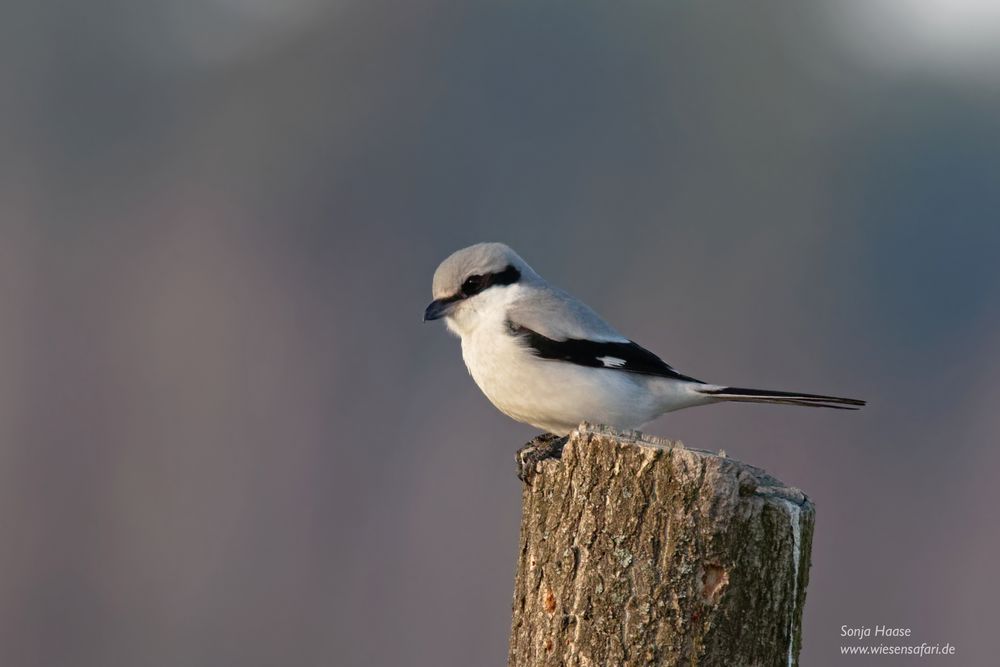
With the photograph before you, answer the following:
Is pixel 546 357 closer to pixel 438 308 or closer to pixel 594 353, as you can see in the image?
pixel 594 353

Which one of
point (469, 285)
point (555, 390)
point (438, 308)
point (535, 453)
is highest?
point (469, 285)

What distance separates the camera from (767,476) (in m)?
2.76

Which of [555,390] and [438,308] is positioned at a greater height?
[438,308]

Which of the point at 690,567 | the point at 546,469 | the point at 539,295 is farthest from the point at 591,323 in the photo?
the point at 690,567

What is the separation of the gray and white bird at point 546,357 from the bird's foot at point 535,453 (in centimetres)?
9

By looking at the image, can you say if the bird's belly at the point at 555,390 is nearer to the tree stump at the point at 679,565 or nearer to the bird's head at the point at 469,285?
the bird's head at the point at 469,285

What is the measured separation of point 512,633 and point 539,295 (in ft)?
6.20

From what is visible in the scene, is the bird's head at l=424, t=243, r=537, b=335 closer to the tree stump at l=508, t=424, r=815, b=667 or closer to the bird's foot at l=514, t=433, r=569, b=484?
the bird's foot at l=514, t=433, r=569, b=484

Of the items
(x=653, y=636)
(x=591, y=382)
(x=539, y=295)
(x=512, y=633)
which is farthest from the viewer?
(x=539, y=295)

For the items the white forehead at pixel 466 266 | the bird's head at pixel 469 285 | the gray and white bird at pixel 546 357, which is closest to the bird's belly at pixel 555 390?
the gray and white bird at pixel 546 357

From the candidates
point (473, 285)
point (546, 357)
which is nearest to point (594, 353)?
point (546, 357)

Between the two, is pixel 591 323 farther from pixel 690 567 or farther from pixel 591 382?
pixel 690 567

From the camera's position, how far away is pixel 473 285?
14.7ft

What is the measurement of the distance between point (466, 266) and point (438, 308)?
0.70 feet
